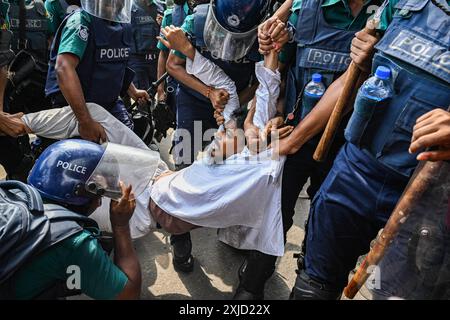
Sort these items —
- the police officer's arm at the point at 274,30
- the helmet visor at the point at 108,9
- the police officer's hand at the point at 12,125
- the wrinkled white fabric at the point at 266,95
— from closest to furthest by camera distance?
the police officer's arm at the point at 274,30 → the wrinkled white fabric at the point at 266,95 → the helmet visor at the point at 108,9 → the police officer's hand at the point at 12,125

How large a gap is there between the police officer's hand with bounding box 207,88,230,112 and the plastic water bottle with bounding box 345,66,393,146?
3.91ft

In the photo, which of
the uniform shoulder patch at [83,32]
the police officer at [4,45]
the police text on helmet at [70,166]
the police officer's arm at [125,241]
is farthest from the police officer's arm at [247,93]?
the police officer at [4,45]

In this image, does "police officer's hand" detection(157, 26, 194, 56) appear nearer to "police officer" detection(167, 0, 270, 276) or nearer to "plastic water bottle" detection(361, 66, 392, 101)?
"police officer" detection(167, 0, 270, 276)

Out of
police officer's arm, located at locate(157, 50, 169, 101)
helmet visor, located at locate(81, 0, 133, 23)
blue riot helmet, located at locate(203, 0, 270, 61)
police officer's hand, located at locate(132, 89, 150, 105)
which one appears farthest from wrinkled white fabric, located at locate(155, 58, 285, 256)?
police officer's arm, located at locate(157, 50, 169, 101)

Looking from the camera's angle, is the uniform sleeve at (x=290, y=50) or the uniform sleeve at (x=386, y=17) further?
the uniform sleeve at (x=290, y=50)

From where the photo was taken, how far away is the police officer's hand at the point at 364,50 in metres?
1.74

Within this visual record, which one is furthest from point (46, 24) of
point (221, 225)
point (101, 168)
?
point (221, 225)

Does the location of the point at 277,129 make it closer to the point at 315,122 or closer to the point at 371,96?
the point at 315,122

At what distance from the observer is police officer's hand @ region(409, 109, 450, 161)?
1.32 meters

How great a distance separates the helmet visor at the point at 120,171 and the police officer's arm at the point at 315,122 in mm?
692

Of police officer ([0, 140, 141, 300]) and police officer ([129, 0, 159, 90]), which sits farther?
police officer ([129, 0, 159, 90])

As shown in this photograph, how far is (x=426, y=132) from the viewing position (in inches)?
52.7

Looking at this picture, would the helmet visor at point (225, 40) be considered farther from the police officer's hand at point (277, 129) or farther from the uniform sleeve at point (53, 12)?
the uniform sleeve at point (53, 12)
